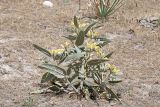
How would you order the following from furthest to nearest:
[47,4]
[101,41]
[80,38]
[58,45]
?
[47,4] < [58,45] < [101,41] < [80,38]

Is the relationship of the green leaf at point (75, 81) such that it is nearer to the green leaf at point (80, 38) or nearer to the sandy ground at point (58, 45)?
the sandy ground at point (58, 45)

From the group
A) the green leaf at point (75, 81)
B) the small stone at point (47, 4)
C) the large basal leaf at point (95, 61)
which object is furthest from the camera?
the small stone at point (47, 4)

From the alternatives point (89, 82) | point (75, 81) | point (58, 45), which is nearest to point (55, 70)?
point (75, 81)

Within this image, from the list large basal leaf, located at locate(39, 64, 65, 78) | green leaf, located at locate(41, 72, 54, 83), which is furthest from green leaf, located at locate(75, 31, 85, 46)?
green leaf, located at locate(41, 72, 54, 83)

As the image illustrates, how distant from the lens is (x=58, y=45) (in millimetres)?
7160

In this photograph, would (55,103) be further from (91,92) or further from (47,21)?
(47,21)

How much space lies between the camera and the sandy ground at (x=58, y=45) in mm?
5328

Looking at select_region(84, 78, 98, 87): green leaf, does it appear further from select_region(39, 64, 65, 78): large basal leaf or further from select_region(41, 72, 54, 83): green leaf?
select_region(41, 72, 54, 83): green leaf

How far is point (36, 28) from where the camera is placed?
788 centimetres

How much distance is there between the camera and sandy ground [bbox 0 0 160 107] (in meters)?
5.33

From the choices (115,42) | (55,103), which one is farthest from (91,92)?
(115,42)

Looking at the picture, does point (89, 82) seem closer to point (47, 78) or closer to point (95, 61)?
point (95, 61)

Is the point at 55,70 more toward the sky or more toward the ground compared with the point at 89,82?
more toward the sky

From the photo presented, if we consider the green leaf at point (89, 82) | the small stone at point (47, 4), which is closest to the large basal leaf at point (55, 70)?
the green leaf at point (89, 82)
